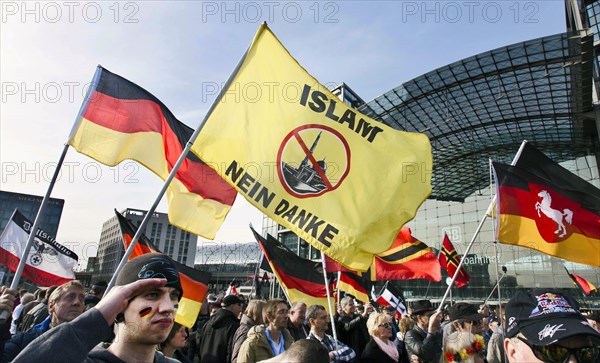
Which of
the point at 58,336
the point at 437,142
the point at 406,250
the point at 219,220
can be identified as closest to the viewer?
the point at 58,336

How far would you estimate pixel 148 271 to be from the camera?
1706 mm

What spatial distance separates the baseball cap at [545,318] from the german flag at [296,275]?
18.7 ft

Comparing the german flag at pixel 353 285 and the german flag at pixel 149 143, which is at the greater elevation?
the german flag at pixel 149 143

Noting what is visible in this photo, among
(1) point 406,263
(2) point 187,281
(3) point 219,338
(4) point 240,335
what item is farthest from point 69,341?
(1) point 406,263

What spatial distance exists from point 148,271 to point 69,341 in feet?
1.48

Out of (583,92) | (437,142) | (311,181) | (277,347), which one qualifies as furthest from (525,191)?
(437,142)

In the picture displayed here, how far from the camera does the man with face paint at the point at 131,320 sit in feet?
4.33

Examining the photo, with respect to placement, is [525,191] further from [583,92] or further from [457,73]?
[583,92]

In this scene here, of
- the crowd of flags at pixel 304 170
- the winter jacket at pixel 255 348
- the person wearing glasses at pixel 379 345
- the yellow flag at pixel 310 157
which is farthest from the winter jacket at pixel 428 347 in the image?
the winter jacket at pixel 255 348

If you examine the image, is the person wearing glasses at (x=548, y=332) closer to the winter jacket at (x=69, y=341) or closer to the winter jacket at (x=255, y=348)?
the winter jacket at (x=69, y=341)

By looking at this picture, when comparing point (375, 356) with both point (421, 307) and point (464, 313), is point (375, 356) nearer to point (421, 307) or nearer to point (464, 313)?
point (464, 313)

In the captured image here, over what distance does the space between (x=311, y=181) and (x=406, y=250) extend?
7.10 metres

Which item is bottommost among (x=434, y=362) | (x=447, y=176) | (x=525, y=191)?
(x=434, y=362)

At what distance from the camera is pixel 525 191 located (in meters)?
6.18
